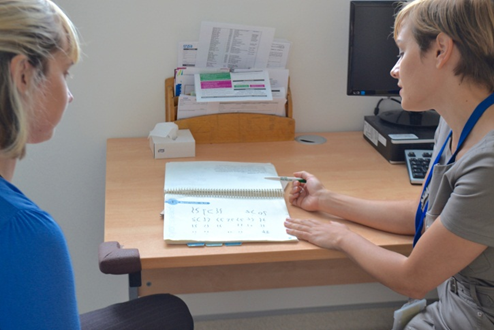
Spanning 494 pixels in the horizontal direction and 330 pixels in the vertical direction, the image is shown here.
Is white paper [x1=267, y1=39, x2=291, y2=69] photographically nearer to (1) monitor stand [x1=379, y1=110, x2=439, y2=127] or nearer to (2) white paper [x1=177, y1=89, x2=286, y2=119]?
(2) white paper [x1=177, y1=89, x2=286, y2=119]

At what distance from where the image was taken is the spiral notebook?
1288 mm

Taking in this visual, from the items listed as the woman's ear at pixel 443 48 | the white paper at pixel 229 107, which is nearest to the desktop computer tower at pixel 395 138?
the white paper at pixel 229 107

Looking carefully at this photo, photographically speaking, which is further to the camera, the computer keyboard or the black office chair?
the computer keyboard

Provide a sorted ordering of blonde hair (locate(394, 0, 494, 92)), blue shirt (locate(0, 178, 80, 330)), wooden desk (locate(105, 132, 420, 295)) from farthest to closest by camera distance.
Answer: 1. wooden desk (locate(105, 132, 420, 295))
2. blonde hair (locate(394, 0, 494, 92))
3. blue shirt (locate(0, 178, 80, 330))

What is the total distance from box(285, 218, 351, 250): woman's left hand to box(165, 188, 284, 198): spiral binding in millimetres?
149

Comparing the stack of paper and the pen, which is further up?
the stack of paper

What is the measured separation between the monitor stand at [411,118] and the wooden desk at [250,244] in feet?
0.37

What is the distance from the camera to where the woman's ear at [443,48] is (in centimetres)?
115

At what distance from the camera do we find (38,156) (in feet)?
6.32

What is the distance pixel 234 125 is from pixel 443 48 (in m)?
0.85

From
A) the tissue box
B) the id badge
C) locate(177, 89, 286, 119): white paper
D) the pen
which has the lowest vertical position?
the id badge

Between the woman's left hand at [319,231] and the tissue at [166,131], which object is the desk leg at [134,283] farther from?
the tissue at [166,131]

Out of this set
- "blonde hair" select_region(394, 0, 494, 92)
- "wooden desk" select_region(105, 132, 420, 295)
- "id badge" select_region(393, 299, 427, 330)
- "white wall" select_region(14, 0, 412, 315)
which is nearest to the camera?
"blonde hair" select_region(394, 0, 494, 92)

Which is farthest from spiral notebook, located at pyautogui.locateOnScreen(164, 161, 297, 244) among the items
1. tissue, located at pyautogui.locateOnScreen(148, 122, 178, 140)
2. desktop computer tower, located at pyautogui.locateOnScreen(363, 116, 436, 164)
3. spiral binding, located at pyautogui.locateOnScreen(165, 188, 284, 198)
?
desktop computer tower, located at pyautogui.locateOnScreen(363, 116, 436, 164)
